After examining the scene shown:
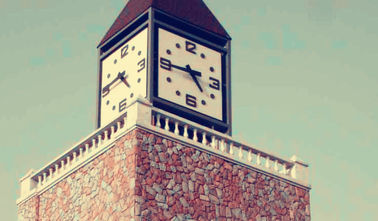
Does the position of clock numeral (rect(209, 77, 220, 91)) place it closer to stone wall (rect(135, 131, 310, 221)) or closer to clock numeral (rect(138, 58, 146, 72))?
clock numeral (rect(138, 58, 146, 72))

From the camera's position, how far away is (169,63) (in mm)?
30000

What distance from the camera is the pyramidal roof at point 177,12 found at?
3073cm

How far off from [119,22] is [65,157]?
5.11 metres

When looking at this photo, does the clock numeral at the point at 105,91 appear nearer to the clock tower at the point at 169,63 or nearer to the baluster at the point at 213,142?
the clock tower at the point at 169,63

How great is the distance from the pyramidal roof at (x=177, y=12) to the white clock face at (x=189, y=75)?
2.16ft

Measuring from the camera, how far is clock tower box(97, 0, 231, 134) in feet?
97.4

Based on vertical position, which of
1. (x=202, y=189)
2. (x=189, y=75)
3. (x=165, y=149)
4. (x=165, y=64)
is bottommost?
(x=202, y=189)

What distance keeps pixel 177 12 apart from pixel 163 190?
654 centimetres

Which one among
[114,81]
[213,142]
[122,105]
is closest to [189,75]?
[122,105]

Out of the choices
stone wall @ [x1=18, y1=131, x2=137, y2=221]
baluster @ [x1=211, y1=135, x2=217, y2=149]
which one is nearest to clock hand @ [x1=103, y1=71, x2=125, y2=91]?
baluster @ [x1=211, y1=135, x2=217, y2=149]

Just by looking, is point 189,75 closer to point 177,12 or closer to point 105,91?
point 177,12

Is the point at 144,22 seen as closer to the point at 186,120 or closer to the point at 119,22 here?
the point at 119,22

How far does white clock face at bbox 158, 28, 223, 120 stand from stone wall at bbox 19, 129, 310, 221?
2.85 m

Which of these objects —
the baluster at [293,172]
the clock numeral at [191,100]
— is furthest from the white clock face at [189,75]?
the baluster at [293,172]
